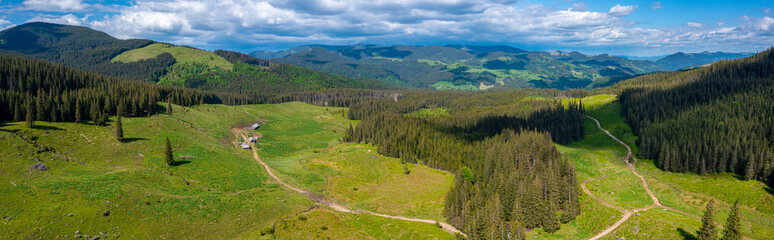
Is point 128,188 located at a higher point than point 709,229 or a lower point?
higher

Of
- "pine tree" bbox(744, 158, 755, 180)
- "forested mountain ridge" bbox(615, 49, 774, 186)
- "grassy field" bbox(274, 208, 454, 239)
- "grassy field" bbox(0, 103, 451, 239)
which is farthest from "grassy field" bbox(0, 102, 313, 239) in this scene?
"forested mountain ridge" bbox(615, 49, 774, 186)

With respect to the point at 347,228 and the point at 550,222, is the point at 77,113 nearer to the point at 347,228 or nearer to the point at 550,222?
the point at 347,228

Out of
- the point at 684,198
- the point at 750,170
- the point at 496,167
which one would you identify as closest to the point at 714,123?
the point at 750,170

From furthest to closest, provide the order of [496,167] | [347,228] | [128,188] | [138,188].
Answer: [496,167] → [138,188] → [347,228] → [128,188]

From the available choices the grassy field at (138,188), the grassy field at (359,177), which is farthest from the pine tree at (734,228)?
the grassy field at (359,177)

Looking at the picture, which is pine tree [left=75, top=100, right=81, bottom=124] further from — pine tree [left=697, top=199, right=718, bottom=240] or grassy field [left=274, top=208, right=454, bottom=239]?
pine tree [left=697, top=199, right=718, bottom=240]

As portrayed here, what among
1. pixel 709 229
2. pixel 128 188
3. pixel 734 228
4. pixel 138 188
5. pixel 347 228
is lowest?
pixel 347 228
